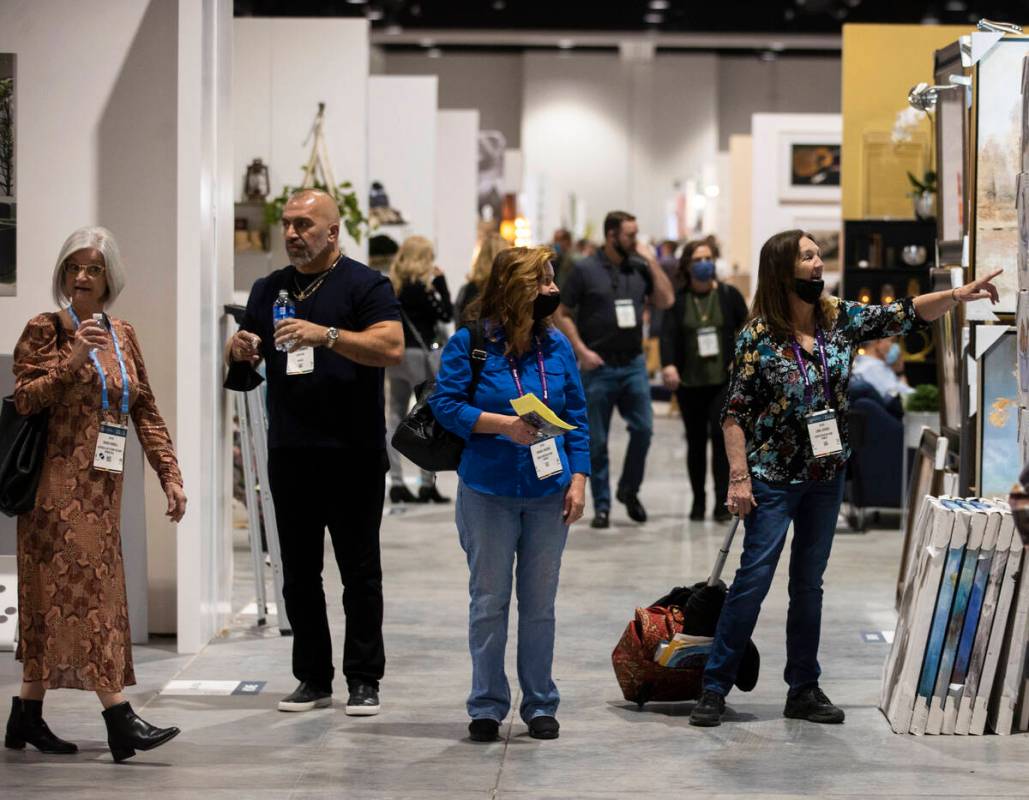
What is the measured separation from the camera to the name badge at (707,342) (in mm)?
8727

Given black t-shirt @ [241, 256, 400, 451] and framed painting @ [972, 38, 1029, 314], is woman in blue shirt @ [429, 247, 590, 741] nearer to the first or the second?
black t-shirt @ [241, 256, 400, 451]

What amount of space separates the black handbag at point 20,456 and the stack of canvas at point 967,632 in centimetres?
247

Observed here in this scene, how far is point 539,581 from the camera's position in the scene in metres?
4.54

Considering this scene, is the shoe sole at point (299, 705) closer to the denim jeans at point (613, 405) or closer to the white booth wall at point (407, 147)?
the denim jeans at point (613, 405)

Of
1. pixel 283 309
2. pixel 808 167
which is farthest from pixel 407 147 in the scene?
pixel 283 309

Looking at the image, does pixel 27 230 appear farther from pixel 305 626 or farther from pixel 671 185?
pixel 671 185

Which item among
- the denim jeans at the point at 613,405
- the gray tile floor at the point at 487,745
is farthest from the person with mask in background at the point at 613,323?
the gray tile floor at the point at 487,745

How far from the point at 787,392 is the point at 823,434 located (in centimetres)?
16

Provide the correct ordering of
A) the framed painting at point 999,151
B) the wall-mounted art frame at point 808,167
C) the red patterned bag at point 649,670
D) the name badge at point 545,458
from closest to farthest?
1. the name badge at point 545,458
2. the red patterned bag at point 649,670
3. the framed painting at point 999,151
4. the wall-mounted art frame at point 808,167

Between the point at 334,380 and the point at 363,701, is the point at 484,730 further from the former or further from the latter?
the point at 334,380

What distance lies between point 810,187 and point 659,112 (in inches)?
712

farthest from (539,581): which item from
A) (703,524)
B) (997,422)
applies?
(703,524)

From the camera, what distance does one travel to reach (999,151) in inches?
205

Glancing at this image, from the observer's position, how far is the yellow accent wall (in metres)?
9.62
